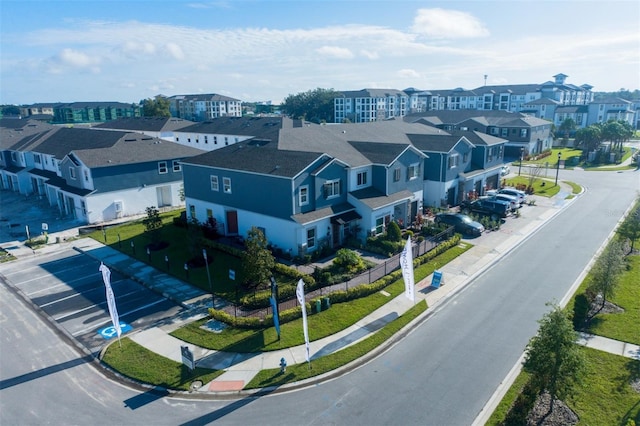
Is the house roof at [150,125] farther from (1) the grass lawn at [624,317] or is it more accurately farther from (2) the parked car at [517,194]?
(1) the grass lawn at [624,317]

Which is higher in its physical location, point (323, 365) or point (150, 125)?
point (150, 125)

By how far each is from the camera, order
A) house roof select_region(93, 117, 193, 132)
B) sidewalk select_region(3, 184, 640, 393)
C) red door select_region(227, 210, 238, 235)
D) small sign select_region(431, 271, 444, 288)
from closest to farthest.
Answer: sidewalk select_region(3, 184, 640, 393)
small sign select_region(431, 271, 444, 288)
red door select_region(227, 210, 238, 235)
house roof select_region(93, 117, 193, 132)

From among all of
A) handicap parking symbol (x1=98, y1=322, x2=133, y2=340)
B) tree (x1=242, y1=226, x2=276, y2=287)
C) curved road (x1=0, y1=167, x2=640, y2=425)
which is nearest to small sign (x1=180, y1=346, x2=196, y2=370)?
curved road (x1=0, y1=167, x2=640, y2=425)

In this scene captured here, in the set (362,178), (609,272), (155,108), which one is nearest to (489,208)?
(362,178)

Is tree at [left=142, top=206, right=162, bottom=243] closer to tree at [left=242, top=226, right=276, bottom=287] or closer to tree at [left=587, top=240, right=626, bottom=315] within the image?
tree at [left=242, top=226, right=276, bottom=287]

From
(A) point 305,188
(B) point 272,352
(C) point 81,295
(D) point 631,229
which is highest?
(A) point 305,188

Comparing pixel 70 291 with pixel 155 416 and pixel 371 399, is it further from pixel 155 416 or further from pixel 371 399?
pixel 371 399

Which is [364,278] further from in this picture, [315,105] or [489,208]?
[315,105]

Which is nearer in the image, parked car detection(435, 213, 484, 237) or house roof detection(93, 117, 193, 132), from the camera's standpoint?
parked car detection(435, 213, 484, 237)
